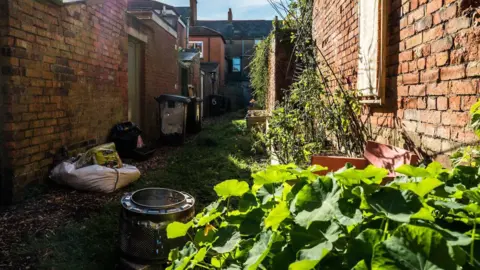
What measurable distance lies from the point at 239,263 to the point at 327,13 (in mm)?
5453

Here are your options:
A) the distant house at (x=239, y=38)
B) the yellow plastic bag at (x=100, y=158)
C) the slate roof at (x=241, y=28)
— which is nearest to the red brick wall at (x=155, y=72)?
the yellow plastic bag at (x=100, y=158)

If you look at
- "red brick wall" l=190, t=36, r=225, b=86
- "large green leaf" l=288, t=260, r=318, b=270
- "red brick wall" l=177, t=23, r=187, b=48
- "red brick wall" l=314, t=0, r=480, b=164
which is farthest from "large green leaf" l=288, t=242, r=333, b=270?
"red brick wall" l=190, t=36, r=225, b=86

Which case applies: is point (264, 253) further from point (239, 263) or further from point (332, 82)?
point (332, 82)

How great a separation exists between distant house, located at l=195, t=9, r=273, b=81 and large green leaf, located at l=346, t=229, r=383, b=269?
114 ft

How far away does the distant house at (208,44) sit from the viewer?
3145cm

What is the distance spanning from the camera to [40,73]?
4.41 meters

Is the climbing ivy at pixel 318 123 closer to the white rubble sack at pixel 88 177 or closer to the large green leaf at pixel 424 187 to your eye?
the white rubble sack at pixel 88 177

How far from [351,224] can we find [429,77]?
78.4 inches

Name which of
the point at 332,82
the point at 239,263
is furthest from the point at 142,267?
the point at 332,82

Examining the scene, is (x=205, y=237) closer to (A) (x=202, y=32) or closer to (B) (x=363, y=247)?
(B) (x=363, y=247)

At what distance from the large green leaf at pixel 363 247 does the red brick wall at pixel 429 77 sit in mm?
1561

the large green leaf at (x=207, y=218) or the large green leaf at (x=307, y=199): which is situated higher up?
the large green leaf at (x=307, y=199)

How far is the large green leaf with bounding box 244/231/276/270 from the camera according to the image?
88 centimetres

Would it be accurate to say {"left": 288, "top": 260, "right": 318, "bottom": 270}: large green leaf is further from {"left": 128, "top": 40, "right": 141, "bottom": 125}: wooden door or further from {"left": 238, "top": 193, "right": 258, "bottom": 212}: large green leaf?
{"left": 128, "top": 40, "right": 141, "bottom": 125}: wooden door
